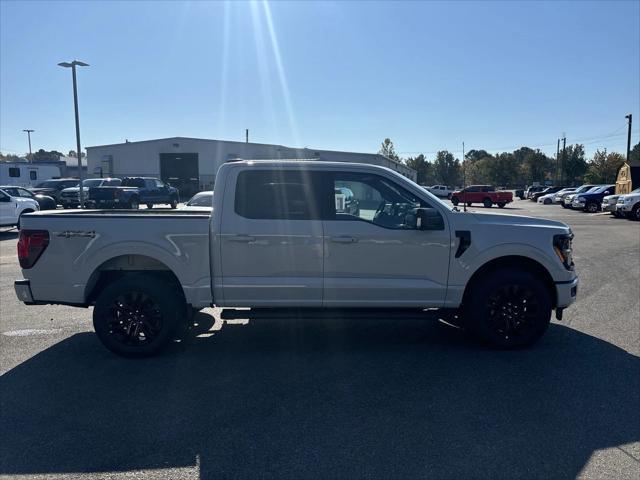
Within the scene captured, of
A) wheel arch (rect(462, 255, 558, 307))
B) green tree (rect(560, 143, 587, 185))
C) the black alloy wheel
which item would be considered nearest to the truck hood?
wheel arch (rect(462, 255, 558, 307))

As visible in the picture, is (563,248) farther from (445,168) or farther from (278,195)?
(445,168)

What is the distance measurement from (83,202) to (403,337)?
79.2 ft

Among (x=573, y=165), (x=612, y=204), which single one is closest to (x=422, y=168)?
(x=573, y=165)

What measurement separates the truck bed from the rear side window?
0.49 metres

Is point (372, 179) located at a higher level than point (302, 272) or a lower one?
higher

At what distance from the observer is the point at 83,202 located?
25766 millimetres

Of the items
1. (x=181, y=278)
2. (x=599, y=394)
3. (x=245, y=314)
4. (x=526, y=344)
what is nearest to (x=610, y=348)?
(x=526, y=344)

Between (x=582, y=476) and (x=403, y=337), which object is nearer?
(x=582, y=476)

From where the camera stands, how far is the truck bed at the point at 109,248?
201 inches

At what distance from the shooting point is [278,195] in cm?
525

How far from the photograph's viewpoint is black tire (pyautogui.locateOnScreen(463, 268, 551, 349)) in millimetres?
5270

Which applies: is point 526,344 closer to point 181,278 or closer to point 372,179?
point 372,179

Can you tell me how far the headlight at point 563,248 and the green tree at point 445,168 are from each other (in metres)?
90.5

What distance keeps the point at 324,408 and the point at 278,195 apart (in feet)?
7.44
